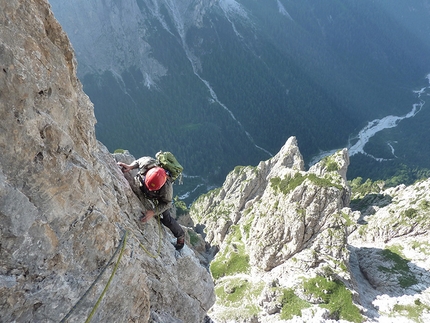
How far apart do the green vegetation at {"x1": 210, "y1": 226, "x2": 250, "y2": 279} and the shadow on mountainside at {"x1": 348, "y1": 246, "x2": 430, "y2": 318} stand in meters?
16.2

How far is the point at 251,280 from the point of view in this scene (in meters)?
42.2

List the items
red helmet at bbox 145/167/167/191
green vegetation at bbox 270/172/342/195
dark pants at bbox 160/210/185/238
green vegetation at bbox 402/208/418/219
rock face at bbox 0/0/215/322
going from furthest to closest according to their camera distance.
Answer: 1. green vegetation at bbox 402/208/418/219
2. green vegetation at bbox 270/172/342/195
3. dark pants at bbox 160/210/185/238
4. red helmet at bbox 145/167/167/191
5. rock face at bbox 0/0/215/322

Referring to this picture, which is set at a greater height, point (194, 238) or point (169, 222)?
point (169, 222)

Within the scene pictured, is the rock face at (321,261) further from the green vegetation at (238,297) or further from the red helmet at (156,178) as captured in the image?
the red helmet at (156,178)

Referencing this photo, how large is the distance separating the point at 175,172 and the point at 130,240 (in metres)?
3.83

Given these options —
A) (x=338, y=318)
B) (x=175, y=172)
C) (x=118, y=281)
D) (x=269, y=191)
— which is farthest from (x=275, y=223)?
(x=118, y=281)

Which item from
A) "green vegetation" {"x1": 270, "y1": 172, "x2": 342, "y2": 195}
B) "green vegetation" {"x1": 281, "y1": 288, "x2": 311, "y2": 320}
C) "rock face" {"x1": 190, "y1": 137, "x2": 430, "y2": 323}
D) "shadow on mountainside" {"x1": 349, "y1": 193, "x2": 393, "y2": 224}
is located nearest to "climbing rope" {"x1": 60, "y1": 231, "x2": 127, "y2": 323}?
"rock face" {"x1": 190, "y1": 137, "x2": 430, "y2": 323}

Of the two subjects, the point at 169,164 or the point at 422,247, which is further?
the point at 422,247

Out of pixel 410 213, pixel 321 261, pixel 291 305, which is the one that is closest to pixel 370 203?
pixel 410 213

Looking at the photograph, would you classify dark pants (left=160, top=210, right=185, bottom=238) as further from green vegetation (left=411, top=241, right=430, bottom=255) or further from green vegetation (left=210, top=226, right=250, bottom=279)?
green vegetation (left=411, top=241, right=430, bottom=255)

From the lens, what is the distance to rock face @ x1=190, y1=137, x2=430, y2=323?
3259cm

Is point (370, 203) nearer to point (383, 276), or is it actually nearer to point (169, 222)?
point (383, 276)

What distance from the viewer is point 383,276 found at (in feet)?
121

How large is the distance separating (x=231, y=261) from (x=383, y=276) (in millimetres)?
22309
